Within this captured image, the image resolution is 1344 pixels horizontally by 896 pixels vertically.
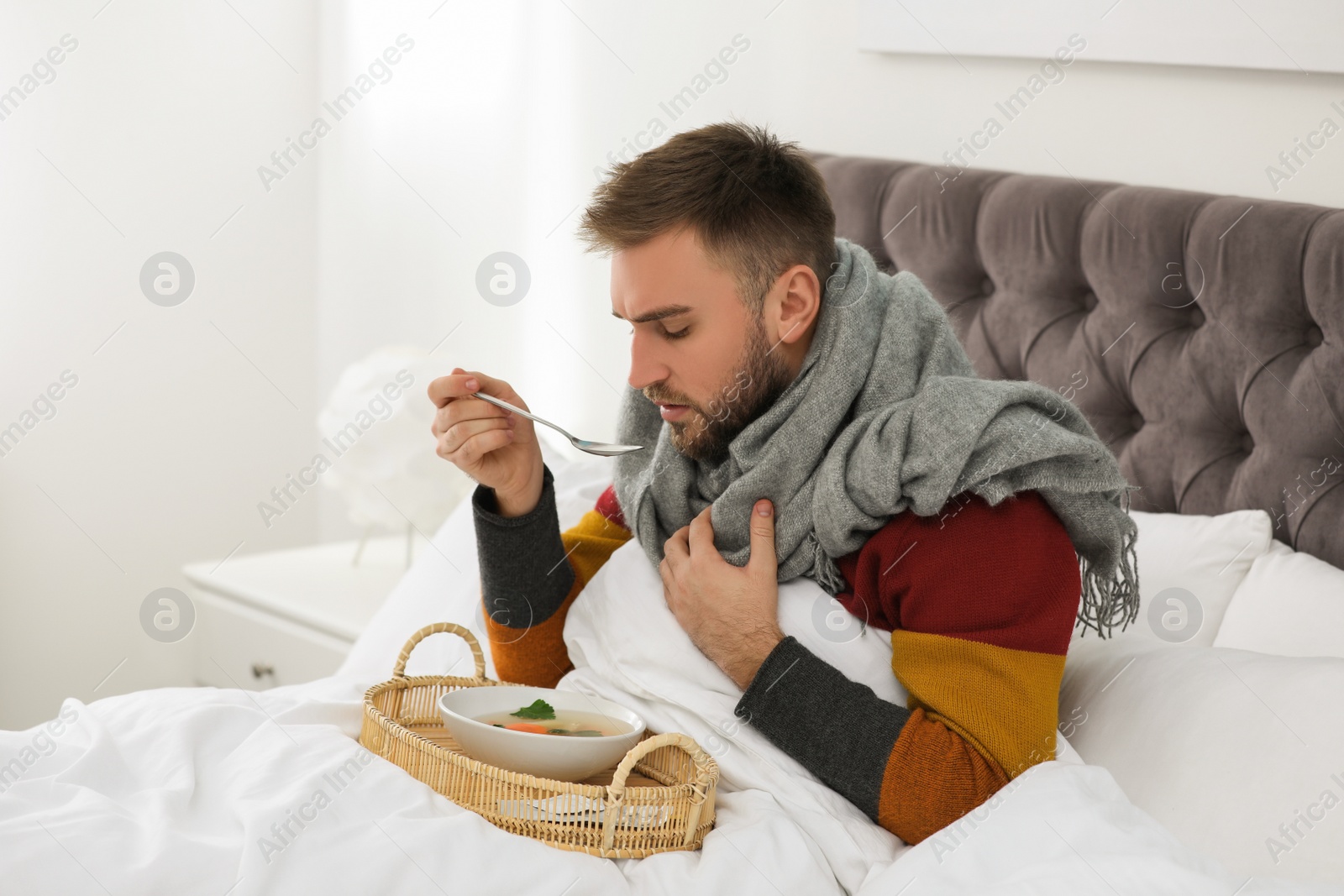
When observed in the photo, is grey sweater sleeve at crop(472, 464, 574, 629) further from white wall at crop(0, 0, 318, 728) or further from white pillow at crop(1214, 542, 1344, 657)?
white wall at crop(0, 0, 318, 728)

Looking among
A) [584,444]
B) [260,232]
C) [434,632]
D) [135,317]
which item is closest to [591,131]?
[260,232]

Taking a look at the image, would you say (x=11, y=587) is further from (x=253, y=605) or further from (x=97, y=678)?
(x=253, y=605)

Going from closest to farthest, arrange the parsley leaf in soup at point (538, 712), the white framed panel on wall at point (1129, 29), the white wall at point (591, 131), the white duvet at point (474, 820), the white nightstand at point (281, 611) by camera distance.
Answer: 1. the white duvet at point (474, 820)
2. the parsley leaf in soup at point (538, 712)
3. the white framed panel on wall at point (1129, 29)
4. the white wall at point (591, 131)
5. the white nightstand at point (281, 611)

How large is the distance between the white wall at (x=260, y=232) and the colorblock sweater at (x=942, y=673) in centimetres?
104

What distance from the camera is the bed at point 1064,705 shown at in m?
0.93

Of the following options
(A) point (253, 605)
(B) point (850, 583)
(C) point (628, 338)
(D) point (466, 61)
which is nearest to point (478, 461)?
(B) point (850, 583)

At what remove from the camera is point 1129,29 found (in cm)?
152

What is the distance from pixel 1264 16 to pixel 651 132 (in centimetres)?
108

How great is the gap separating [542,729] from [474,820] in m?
0.15

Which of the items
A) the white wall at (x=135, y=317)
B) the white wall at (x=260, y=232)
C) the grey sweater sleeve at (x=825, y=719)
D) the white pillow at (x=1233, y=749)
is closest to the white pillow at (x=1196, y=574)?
the white pillow at (x=1233, y=749)

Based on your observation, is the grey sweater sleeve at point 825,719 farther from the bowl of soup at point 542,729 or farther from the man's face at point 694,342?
the man's face at point 694,342

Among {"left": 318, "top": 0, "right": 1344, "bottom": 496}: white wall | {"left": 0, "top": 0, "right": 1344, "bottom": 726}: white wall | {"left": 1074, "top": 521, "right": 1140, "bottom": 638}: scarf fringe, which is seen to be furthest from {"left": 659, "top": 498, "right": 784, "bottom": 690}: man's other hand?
{"left": 0, "top": 0, "right": 1344, "bottom": 726}: white wall

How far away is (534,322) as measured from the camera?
8.24 ft

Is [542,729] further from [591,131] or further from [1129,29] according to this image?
[591,131]
